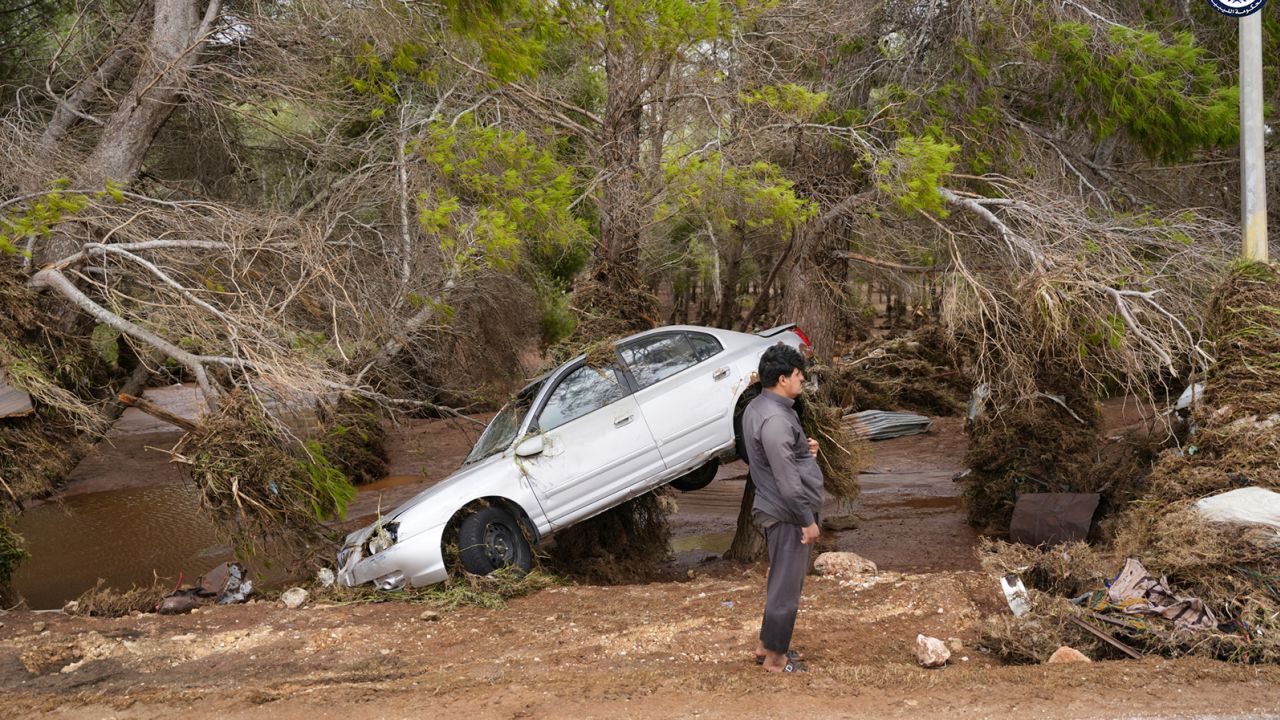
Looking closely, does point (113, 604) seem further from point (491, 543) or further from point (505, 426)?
point (505, 426)

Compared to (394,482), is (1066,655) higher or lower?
higher

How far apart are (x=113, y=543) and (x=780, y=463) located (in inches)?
430

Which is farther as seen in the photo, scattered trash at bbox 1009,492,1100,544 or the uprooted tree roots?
scattered trash at bbox 1009,492,1100,544

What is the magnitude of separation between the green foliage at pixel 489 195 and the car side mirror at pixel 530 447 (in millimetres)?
2940

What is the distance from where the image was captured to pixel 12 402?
8.77 m

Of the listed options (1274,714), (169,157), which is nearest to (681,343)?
(1274,714)

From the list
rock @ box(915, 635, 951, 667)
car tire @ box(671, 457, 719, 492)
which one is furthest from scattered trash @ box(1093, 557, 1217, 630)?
car tire @ box(671, 457, 719, 492)

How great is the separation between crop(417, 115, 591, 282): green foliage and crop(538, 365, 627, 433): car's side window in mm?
2402

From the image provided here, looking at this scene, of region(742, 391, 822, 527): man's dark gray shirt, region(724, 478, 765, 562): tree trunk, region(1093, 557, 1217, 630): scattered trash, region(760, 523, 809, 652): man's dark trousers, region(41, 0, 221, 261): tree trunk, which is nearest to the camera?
region(742, 391, 822, 527): man's dark gray shirt

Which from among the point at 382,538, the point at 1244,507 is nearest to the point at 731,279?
the point at 382,538

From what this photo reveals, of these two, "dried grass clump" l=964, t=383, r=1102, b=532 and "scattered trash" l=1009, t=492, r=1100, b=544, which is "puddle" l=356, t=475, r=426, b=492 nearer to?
"dried grass clump" l=964, t=383, r=1102, b=532

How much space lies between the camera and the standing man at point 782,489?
5.34 metres

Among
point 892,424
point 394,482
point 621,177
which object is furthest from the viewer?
point 892,424

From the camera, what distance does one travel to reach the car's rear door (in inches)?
335
